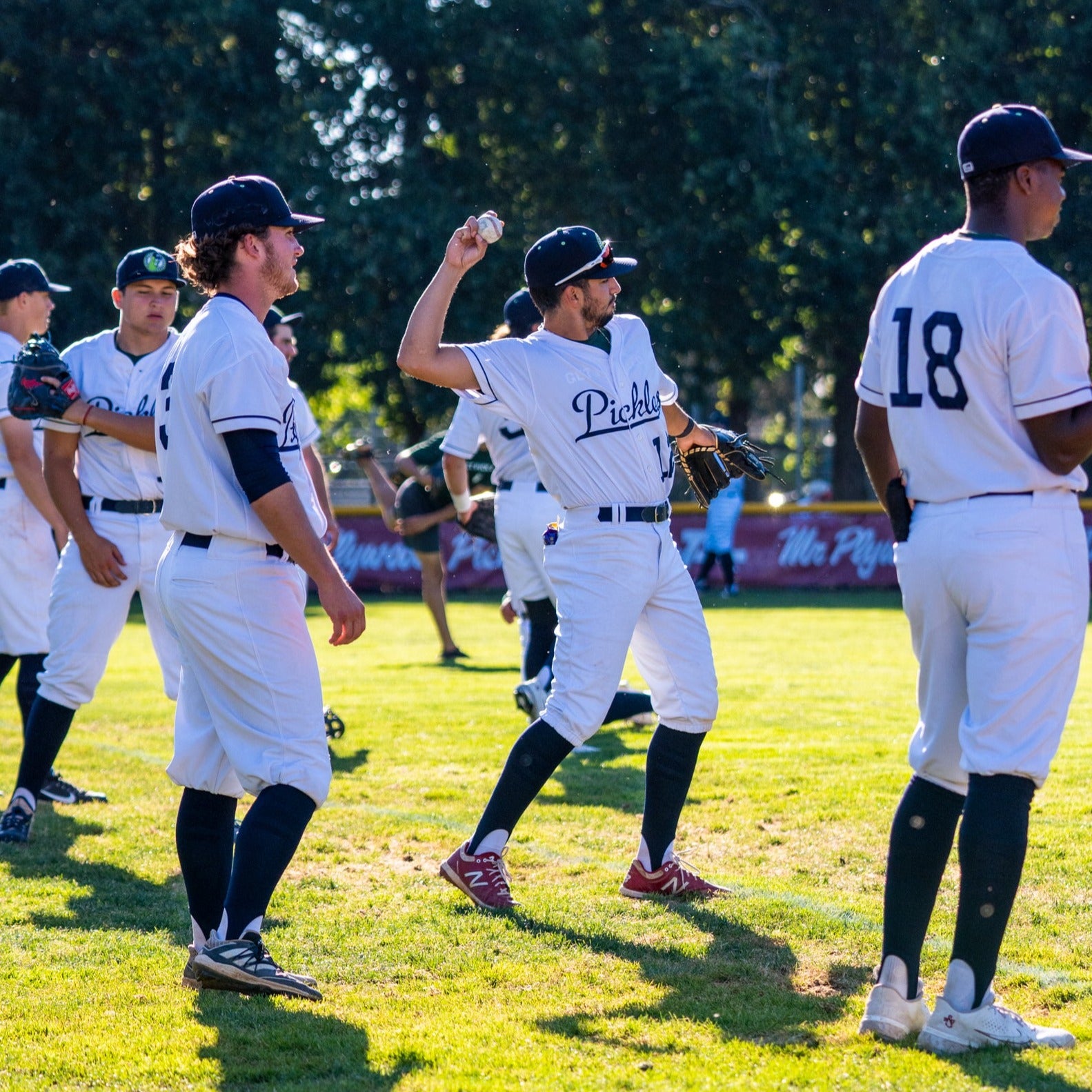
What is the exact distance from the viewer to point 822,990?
4.19 metres

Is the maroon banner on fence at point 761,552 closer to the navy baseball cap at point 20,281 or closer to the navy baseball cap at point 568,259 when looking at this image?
the navy baseball cap at point 20,281

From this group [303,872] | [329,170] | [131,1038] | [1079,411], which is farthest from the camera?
[329,170]

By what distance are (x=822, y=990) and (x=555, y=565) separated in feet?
5.96

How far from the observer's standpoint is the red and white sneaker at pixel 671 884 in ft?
17.3

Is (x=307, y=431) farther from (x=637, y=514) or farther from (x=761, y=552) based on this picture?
(x=761, y=552)

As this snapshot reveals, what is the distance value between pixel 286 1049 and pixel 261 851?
1.85 ft

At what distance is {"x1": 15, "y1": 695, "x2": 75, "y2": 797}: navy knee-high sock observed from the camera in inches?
252

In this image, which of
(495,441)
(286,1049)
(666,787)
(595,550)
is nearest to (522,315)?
(495,441)

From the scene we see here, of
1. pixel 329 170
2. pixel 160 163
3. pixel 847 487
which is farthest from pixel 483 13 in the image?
pixel 847 487

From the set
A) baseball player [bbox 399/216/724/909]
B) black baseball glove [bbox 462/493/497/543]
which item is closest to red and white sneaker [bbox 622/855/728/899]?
baseball player [bbox 399/216/724/909]

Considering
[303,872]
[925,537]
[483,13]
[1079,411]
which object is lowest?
[303,872]

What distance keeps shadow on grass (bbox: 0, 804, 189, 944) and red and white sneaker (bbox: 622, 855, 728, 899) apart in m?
1.59

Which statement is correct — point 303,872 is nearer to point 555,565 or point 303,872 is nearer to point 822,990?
point 555,565

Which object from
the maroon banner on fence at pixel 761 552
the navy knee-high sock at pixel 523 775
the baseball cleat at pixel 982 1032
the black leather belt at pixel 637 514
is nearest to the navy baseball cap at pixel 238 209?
the black leather belt at pixel 637 514
